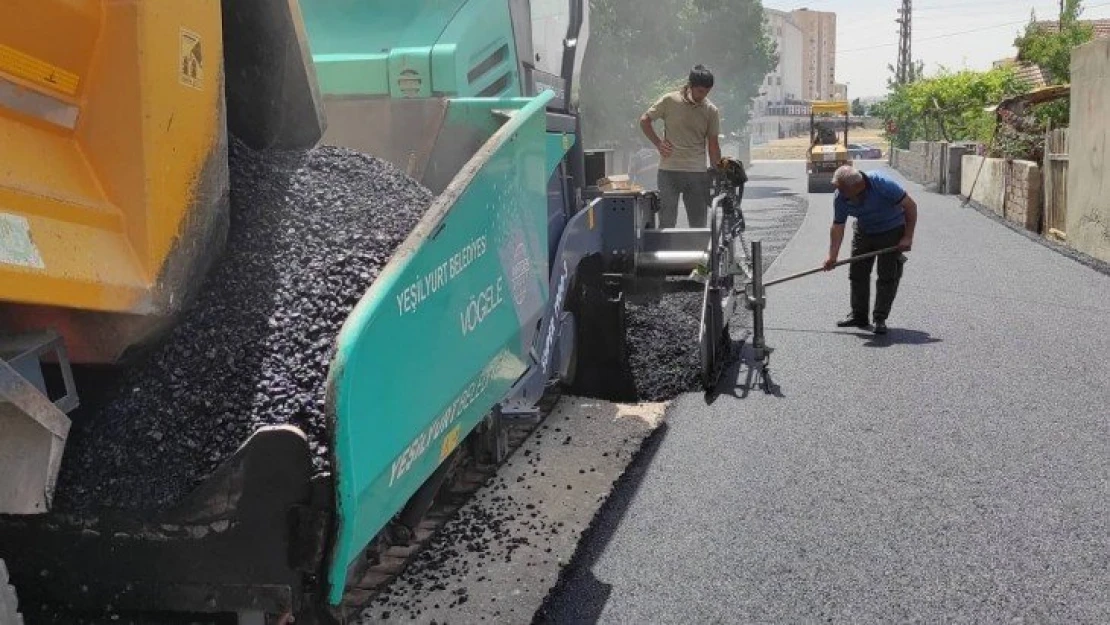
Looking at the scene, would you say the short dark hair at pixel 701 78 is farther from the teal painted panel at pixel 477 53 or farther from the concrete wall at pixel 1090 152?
the concrete wall at pixel 1090 152

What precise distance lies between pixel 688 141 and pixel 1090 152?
21.6ft

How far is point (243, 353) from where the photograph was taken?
8.76 ft

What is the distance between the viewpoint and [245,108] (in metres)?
3.44

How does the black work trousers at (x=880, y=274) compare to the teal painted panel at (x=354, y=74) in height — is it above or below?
below

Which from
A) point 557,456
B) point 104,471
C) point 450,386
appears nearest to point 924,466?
point 557,456

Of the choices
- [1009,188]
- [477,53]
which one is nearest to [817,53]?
[1009,188]

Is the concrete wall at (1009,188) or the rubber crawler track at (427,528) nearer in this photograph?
the rubber crawler track at (427,528)

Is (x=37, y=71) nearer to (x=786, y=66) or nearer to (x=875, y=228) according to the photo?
(x=875, y=228)

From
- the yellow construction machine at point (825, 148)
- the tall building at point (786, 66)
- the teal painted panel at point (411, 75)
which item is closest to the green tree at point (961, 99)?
the yellow construction machine at point (825, 148)

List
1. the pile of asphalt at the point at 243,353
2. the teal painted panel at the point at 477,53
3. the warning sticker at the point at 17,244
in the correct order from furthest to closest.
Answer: the teal painted panel at the point at 477,53 < the pile of asphalt at the point at 243,353 < the warning sticker at the point at 17,244

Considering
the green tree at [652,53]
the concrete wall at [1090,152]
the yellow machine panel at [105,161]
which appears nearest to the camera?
the yellow machine panel at [105,161]

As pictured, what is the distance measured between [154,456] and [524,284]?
5.02 ft

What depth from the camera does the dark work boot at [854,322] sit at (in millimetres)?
7789

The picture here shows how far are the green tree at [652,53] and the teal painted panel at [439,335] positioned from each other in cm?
1648
